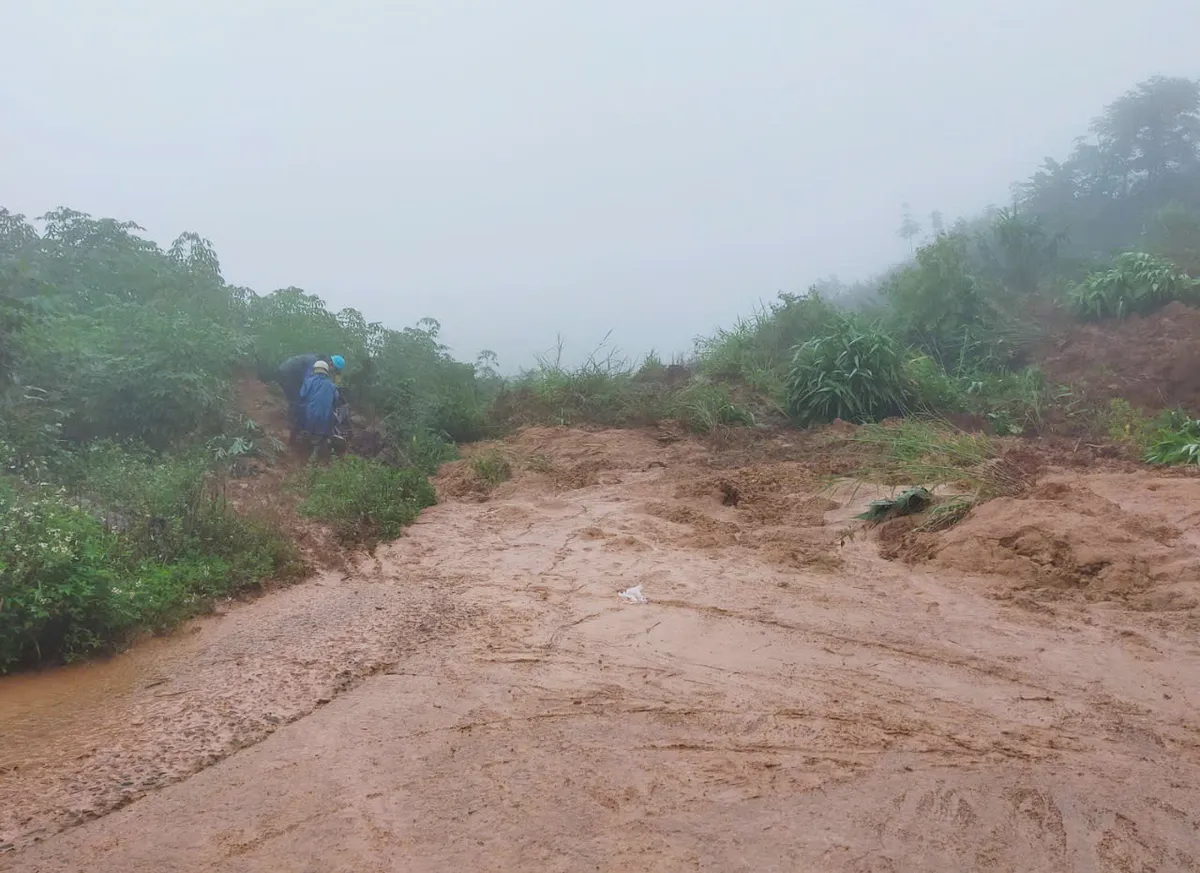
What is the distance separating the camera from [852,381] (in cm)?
1012

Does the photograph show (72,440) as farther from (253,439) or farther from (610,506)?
(610,506)

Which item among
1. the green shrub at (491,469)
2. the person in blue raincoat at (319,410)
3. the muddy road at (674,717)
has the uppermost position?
the person in blue raincoat at (319,410)

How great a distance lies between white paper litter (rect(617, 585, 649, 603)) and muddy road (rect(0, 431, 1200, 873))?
80 mm

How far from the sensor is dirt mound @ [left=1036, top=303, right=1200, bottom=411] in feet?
33.0

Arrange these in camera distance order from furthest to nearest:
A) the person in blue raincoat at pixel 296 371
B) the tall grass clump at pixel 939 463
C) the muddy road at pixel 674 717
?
the person in blue raincoat at pixel 296 371 → the tall grass clump at pixel 939 463 → the muddy road at pixel 674 717

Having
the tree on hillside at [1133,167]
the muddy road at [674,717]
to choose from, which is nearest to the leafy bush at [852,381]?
the muddy road at [674,717]

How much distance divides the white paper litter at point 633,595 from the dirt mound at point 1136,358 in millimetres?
8447

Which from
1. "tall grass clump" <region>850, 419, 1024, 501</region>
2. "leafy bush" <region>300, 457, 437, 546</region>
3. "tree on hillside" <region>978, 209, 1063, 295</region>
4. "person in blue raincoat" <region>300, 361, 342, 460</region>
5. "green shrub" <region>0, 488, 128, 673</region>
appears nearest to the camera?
"green shrub" <region>0, 488, 128, 673</region>

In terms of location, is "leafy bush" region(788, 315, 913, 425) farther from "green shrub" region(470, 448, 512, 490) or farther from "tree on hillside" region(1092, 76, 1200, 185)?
"tree on hillside" region(1092, 76, 1200, 185)

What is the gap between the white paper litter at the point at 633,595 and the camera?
427 cm

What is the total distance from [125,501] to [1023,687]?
552cm

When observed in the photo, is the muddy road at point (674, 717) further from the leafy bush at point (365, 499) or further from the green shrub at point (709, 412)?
the green shrub at point (709, 412)

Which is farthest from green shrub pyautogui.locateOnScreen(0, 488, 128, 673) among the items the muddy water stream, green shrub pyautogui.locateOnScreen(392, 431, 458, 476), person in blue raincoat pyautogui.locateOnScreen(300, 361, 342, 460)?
person in blue raincoat pyautogui.locateOnScreen(300, 361, 342, 460)

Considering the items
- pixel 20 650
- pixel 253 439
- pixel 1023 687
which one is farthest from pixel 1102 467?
pixel 253 439
